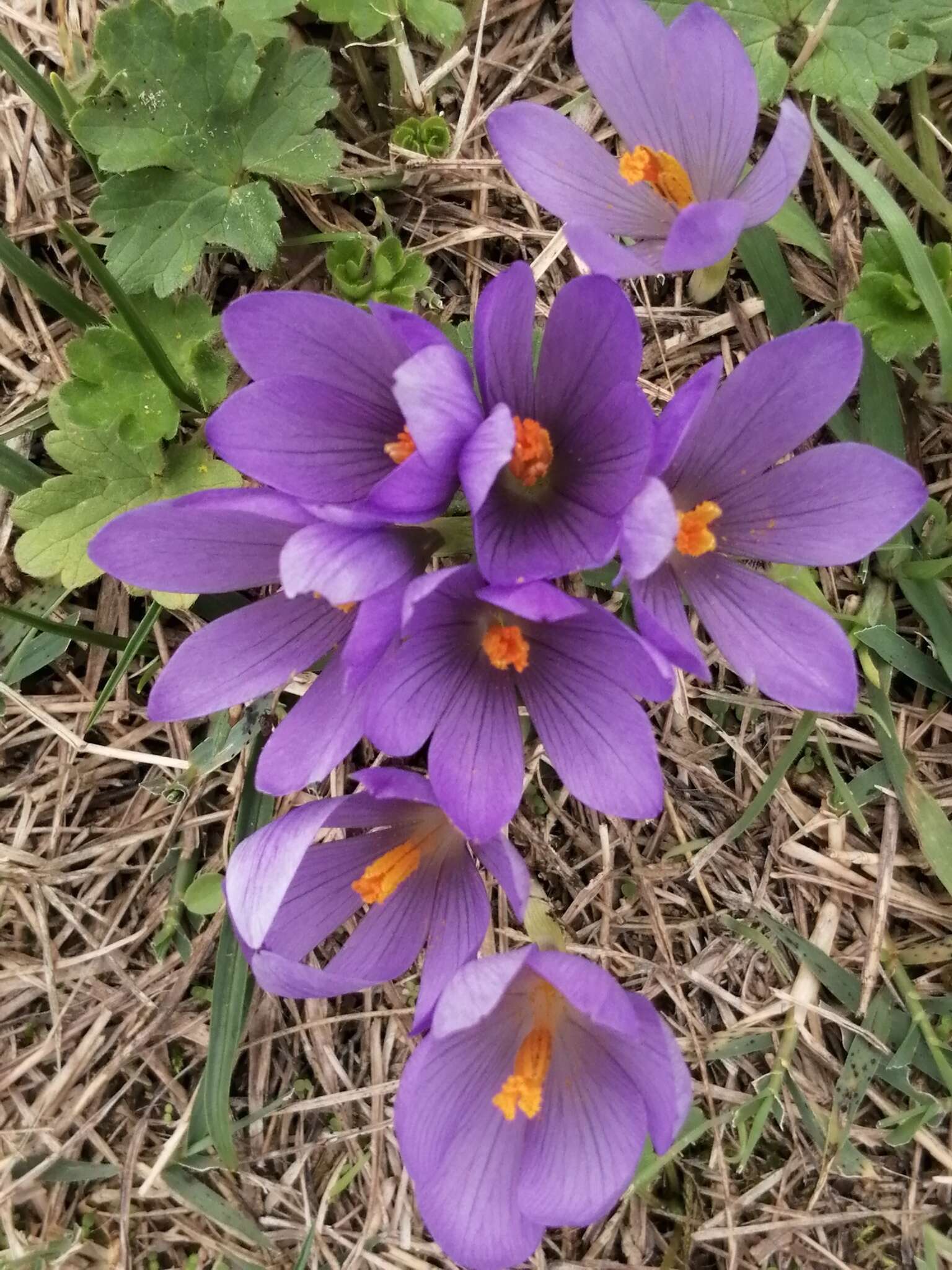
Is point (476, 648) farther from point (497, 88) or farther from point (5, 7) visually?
point (5, 7)

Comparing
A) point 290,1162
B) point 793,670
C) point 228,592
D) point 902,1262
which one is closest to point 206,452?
point 228,592

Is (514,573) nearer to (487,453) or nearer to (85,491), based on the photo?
(487,453)

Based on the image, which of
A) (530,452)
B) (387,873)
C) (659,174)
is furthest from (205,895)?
(659,174)

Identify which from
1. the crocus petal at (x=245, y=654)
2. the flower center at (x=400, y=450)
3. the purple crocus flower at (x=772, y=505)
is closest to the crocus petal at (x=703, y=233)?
the purple crocus flower at (x=772, y=505)

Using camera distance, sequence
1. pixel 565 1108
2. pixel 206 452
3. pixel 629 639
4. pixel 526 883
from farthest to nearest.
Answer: pixel 206 452, pixel 565 1108, pixel 526 883, pixel 629 639

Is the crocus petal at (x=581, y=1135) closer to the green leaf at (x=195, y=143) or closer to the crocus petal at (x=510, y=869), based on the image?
→ the crocus petal at (x=510, y=869)

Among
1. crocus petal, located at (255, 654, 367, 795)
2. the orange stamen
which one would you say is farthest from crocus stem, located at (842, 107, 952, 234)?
the orange stamen
